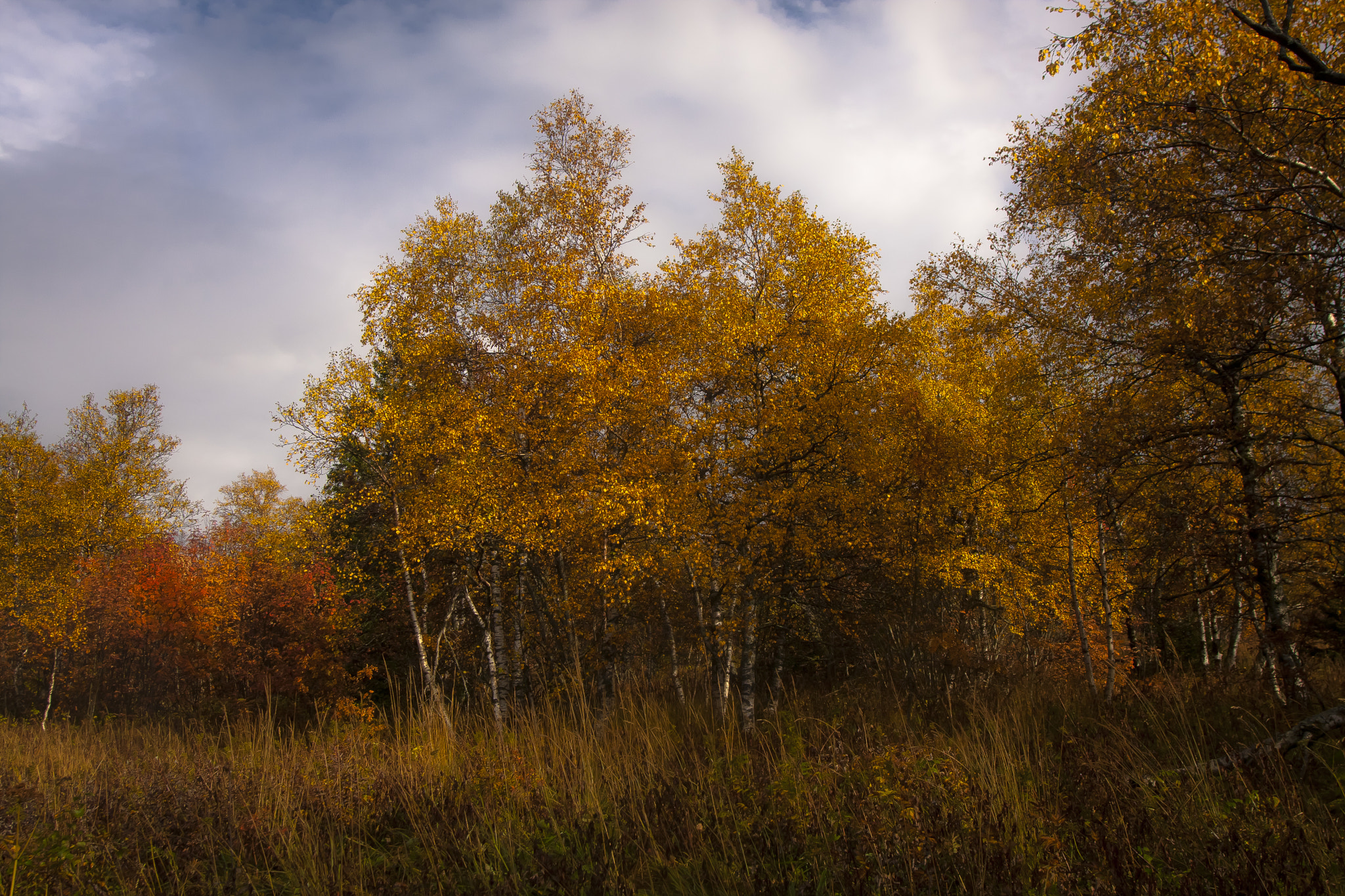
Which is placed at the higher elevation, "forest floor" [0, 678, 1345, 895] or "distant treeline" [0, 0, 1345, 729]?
"distant treeline" [0, 0, 1345, 729]

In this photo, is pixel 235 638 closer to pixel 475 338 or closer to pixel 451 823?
pixel 475 338

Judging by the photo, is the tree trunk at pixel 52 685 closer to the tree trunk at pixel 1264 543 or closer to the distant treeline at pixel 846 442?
the distant treeline at pixel 846 442

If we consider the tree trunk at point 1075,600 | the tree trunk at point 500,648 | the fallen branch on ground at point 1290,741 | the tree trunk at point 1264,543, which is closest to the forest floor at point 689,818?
the fallen branch on ground at point 1290,741

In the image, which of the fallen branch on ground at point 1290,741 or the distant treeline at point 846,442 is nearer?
the fallen branch on ground at point 1290,741

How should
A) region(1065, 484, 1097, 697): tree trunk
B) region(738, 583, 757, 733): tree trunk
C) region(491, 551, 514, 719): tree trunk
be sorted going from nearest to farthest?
region(738, 583, 757, 733): tree trunk
region(491, 551, 514, 719): tree trunk
region(1065, 484, 1097, 697): tree trunk

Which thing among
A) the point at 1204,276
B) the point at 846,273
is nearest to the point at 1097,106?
the point at 1204,276

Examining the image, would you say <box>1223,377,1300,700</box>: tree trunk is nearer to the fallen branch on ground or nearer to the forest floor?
the forest floor

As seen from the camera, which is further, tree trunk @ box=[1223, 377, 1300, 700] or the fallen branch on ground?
tree trunk @ box=[1223, 377, 1300, 700]

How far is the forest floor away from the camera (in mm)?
2791

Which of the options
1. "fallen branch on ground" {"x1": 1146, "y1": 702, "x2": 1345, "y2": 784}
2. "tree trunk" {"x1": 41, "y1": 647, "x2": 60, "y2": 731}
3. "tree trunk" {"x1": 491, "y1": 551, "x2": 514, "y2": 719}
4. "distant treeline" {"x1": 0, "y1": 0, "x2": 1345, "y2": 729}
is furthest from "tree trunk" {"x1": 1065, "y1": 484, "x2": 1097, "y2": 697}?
"tree trunk" {"x1": 41, "y1": 647, "x2": 60, "y2": 731}

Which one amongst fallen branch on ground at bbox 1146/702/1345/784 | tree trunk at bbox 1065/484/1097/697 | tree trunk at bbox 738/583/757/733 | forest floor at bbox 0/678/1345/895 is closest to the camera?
Answer: forest floor at bbox 0/678/1345/895

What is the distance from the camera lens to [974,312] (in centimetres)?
1235

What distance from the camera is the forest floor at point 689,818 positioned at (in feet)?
9.16

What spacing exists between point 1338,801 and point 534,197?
13.5 m
